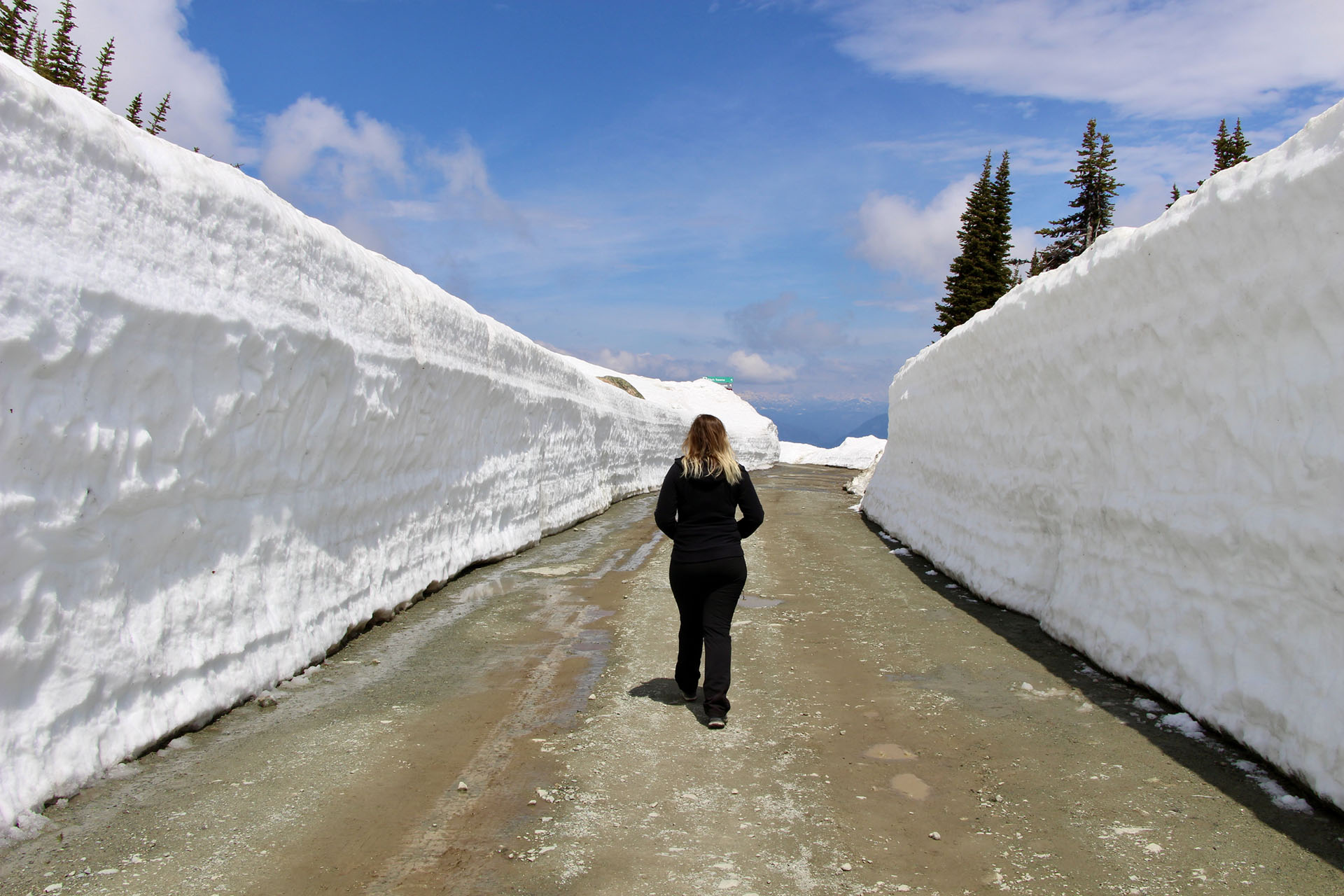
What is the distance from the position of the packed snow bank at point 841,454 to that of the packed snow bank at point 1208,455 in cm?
3219

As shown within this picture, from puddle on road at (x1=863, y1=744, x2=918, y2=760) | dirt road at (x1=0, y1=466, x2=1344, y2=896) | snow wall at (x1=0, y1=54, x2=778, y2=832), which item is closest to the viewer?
dirt road at (x1=0, y1=466, x2=1344, y2=896)

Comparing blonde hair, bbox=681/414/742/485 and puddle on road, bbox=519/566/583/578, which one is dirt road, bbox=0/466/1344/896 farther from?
puddle on road, bbox=519/566/583/578

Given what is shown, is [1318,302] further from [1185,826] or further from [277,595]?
[277,595]

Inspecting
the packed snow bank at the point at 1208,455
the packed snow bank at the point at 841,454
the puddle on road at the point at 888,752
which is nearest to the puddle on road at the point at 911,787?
the puddle on road at the point at 888,752

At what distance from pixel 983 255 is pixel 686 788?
4266 cm

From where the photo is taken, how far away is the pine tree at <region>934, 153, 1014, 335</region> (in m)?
41.9

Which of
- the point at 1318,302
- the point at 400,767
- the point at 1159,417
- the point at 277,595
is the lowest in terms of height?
the point at 400,767

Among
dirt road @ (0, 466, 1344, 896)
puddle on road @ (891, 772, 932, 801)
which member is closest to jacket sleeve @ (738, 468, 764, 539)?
dirt road @ (0, 466, 1344, 896)

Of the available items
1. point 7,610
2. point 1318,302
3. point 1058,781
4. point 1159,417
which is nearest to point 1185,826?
point 1058,781

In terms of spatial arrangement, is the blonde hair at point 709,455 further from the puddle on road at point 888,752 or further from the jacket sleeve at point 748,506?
the puddle on road at point 888,752

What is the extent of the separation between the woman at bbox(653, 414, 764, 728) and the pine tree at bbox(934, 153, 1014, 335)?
38.8 metres

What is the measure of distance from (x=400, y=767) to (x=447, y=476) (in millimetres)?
5360

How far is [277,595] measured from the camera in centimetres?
577

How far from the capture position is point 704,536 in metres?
5.57
